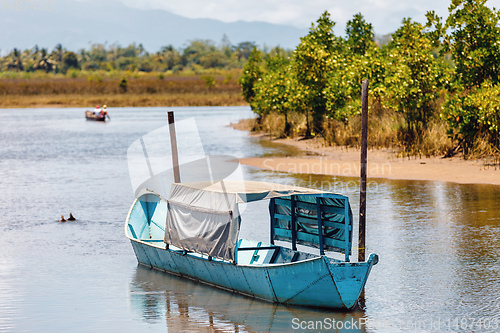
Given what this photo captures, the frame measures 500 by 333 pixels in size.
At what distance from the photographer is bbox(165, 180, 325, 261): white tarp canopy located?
41.1ft

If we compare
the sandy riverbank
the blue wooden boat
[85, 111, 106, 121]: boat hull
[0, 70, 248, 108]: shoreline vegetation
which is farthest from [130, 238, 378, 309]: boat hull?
[0, 70, 248, 108]: shoreline vegetation

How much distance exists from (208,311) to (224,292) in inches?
41.6

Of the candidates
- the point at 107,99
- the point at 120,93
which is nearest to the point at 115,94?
the point at 120,93

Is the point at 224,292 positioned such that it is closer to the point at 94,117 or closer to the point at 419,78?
the point at 419,78

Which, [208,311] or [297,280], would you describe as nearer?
[297,280]

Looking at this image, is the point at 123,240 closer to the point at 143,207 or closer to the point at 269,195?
the point at 143,207

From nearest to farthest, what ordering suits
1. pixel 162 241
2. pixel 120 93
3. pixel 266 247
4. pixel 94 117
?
pixel 266 247 → pixel 162 241 → pixel 94 117 → pixel 120 93

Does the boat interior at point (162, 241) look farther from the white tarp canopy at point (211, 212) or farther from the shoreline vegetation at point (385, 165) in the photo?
the shoreline vegetation at point (385, 165)

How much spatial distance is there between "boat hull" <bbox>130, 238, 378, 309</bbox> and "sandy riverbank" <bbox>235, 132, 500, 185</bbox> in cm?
1447

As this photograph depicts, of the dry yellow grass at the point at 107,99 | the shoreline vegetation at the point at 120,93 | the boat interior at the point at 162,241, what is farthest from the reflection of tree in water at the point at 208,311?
the dry yellow grass at the point at 107,99

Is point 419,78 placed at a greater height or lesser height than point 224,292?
greater

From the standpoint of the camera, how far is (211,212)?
42.5 feet

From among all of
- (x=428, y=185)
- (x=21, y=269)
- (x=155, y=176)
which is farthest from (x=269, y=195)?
(x=155, y=176)

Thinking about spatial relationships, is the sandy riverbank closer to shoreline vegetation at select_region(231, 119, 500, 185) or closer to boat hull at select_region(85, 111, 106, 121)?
shoreline vegetation at select_region(231, 119, 500, 185)
